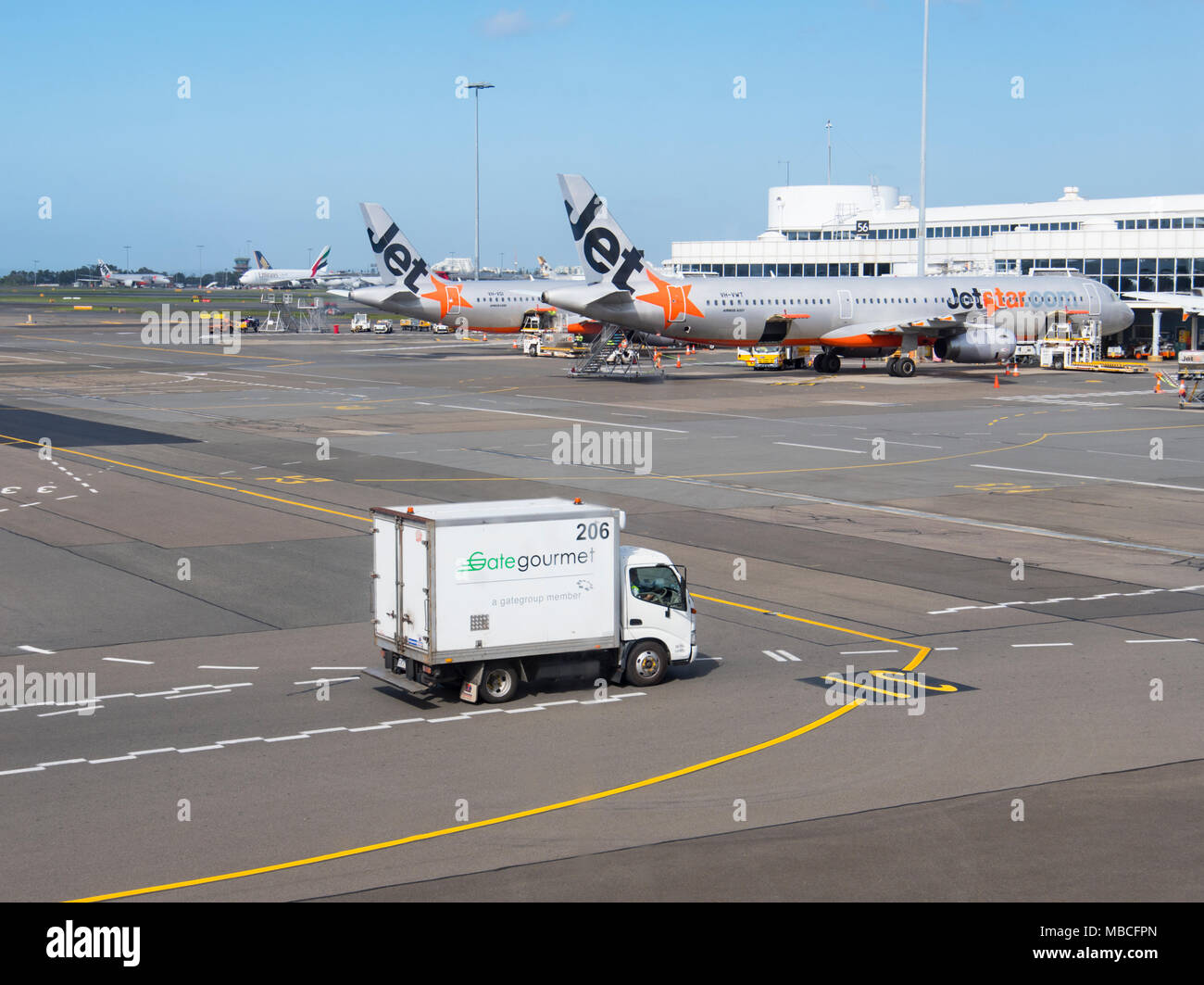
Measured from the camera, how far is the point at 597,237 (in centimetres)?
7588

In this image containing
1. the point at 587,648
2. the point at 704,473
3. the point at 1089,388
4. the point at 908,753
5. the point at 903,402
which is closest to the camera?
the point at 908,753

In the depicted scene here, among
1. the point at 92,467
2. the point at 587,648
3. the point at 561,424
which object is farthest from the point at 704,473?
the point at 587,648

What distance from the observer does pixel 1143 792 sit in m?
15.4

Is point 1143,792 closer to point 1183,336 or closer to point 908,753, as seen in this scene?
point 908,753

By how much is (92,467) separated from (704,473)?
64.1ft

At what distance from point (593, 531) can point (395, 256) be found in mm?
82261

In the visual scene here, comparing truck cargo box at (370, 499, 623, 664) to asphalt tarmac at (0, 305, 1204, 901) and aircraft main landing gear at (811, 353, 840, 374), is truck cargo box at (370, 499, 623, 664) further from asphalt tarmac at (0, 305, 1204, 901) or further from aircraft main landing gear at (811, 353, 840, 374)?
aircraft main landing gear at (811, 353, 840, 374)

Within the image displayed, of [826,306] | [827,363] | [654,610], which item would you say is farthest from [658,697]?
[827,363]

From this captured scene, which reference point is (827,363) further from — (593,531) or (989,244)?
(593,531)

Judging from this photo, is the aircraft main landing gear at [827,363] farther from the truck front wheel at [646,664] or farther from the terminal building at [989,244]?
the truck front wheel at [646,664]

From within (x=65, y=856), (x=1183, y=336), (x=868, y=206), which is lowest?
(x=65, y=856)

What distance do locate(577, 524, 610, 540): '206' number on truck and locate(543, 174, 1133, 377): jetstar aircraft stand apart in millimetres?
55118

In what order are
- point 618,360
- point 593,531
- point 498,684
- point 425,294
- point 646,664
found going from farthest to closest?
point 425,294 → point 618,360 → point 646,664 → point 593,531 → point 498,684

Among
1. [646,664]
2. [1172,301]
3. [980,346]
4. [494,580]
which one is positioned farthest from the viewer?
[1172,301]
